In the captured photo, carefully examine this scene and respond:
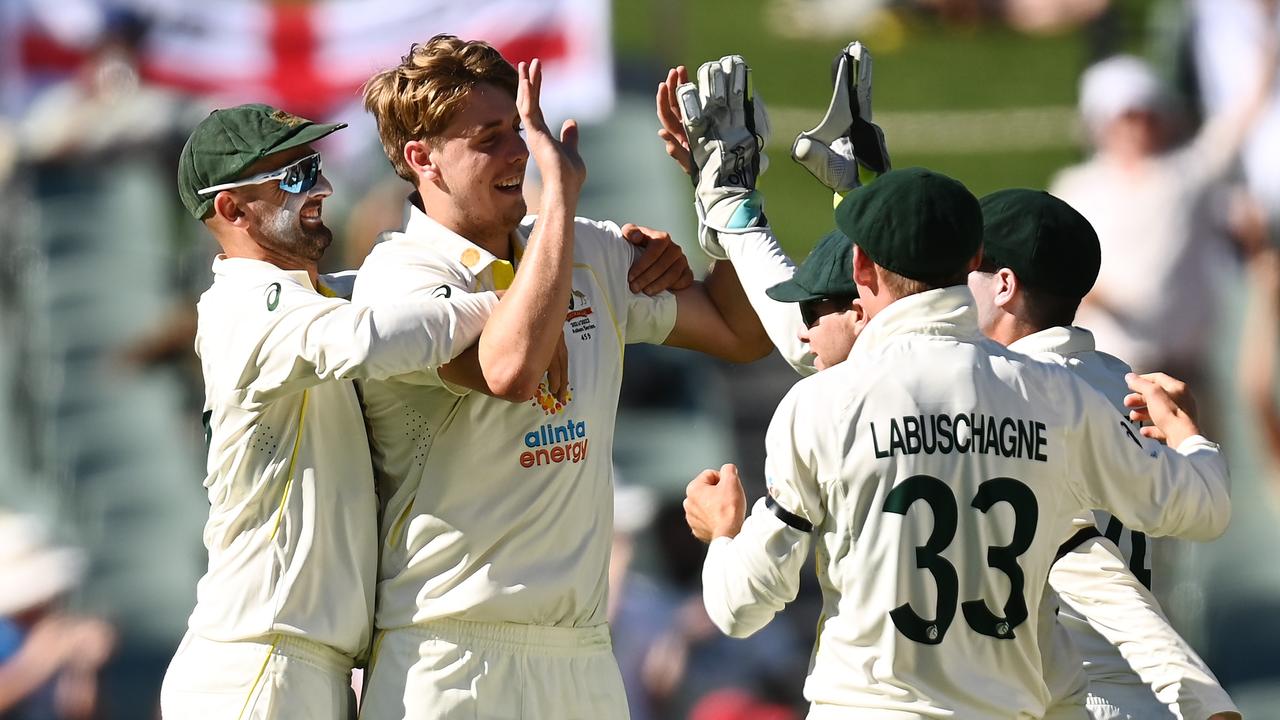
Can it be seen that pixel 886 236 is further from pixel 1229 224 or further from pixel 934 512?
pixel 1229 224

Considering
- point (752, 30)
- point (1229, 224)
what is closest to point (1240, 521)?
point (1229, 224)

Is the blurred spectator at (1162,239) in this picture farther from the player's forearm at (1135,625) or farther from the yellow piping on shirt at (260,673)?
the yellow piping on shirt at (260,673)

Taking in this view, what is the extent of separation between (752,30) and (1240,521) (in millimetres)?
3659

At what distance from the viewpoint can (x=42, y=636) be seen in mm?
9461

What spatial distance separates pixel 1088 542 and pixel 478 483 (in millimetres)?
1390

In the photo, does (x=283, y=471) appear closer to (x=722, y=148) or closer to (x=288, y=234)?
(x=288, y=234)

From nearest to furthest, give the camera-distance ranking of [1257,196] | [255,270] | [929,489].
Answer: [929,489], [255,270], [1257,196]

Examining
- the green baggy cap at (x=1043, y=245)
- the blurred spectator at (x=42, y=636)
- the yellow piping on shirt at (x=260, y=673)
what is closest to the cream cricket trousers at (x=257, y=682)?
the yellow piping on shirt at (x=260, y=673)

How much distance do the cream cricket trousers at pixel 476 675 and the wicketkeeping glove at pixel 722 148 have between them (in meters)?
1.09

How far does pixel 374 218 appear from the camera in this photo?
9.39 meters

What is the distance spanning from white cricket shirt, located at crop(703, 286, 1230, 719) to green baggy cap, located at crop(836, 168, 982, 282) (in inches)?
2.7

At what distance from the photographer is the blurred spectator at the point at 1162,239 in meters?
8.59

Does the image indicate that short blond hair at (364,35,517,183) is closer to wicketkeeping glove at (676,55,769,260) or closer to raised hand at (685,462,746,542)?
wicketkeeping glove at (676,55,769,260)

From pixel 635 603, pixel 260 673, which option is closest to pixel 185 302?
pixel 635 603
